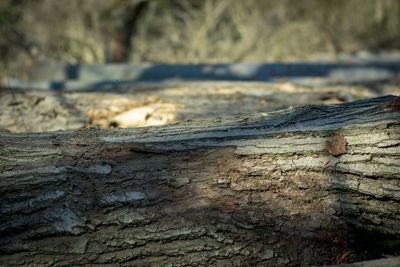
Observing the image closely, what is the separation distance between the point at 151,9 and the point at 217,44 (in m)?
2.54

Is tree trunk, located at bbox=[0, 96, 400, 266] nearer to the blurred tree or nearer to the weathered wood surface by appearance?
the weathered wood surface

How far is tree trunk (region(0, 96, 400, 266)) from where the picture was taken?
1.41m

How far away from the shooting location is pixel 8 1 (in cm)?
752

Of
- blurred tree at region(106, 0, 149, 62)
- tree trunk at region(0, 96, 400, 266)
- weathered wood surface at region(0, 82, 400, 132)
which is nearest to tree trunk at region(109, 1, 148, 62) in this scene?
blurred tree at region(106, 0, 149, 62)

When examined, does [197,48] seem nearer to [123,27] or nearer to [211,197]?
[123,27]

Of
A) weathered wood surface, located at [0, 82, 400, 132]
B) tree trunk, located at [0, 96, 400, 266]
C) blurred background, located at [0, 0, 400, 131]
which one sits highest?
blurred background, located at [0, 0, 400, 131]

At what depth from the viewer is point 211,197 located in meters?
1.51

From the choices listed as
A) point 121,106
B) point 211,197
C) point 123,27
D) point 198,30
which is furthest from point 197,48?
point 211,197

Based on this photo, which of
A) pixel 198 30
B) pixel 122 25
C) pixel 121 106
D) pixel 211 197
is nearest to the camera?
pixel 211 197

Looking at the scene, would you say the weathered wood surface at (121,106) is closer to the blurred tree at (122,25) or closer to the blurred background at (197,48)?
the blurred background at (197,48)

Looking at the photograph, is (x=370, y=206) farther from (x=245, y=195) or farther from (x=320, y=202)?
(x=245, y=195)

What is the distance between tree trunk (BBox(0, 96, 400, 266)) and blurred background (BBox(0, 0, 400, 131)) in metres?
1.40

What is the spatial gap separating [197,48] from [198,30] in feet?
1.45

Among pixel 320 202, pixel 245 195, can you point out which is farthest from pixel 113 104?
pixel 320 202
